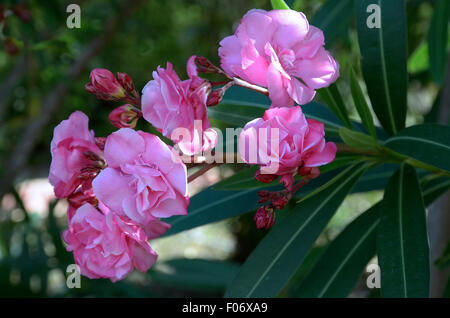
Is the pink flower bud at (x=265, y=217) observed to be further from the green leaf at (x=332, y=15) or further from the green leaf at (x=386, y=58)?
the green leaf at (x=332, y=15)

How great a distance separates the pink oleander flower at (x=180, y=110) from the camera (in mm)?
592

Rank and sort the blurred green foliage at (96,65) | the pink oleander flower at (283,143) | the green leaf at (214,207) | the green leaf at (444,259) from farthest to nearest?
1. the blurred green foliage at (96,65)
2. the green leaf at (444,259)
3. the green leaf at (214,207)
4. the pink oleander flower at (283,143)

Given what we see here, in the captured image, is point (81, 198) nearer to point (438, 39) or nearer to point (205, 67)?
point (205, 67)

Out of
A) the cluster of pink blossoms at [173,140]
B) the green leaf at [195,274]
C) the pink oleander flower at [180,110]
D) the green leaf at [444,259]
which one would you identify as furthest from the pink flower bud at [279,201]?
the green leaf at [195,274]

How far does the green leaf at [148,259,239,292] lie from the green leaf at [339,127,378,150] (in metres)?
1.39

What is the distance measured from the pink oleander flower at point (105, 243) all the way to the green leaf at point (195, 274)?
1.39 metres

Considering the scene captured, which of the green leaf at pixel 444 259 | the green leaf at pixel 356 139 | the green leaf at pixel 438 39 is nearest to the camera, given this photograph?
the green leaf at pixel 356 139

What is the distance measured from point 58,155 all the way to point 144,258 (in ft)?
0.56

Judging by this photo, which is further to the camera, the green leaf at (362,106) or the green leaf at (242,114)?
the green leaf at (242,114)

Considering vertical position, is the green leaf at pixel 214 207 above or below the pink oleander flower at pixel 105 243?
below

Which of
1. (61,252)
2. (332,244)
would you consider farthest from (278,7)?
(61,252)

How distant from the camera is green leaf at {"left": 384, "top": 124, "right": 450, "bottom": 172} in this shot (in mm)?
767

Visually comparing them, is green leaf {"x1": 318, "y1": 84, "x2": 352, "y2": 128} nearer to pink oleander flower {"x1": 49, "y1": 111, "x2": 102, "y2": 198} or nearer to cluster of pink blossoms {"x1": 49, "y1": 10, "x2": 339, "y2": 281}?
cluster of pink blossoms {"x1": 49, "y1": 10, "x2": 339, "y2": 281}

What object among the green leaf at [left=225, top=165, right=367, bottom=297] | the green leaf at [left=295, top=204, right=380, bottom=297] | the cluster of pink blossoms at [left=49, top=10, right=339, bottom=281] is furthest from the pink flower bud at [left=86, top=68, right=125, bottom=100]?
the green leaf at [left=295, top=204, right=380, bottom=297]
